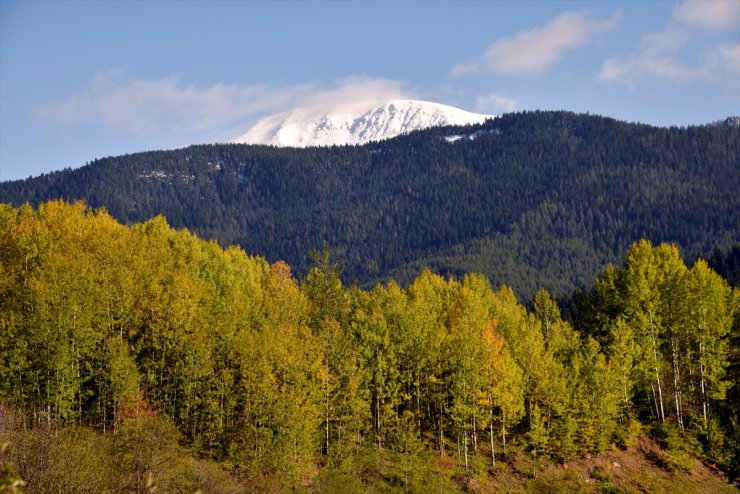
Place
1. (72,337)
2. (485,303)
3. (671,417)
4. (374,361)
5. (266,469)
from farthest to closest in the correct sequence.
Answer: (485,303) < (671,417) < (374,361) < (72,337) < (266,469)

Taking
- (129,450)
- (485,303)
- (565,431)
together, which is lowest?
(565,431)

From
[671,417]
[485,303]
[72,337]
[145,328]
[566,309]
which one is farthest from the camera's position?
[566,309]

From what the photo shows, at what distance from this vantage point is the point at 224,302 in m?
69.1

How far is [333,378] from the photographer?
62.5 metres

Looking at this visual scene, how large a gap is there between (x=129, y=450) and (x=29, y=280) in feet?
69.1

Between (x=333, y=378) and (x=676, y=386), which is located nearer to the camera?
(x=333, y=378)

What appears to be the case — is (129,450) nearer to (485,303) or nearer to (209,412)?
(209,412)

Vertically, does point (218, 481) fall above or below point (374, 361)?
below

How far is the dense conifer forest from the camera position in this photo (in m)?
53.8

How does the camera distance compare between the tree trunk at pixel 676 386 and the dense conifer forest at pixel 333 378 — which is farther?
the tree trunk at pixel 676 386

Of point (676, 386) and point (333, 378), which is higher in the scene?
point (333, 378)

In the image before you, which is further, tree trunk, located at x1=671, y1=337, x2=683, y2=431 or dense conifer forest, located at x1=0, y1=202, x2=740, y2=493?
tree trunk, located at x1=671, y1=337, x2=683, y2=431

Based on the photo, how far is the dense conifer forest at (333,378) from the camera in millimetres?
53781

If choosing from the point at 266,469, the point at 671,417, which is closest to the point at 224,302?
the point at 266,469
